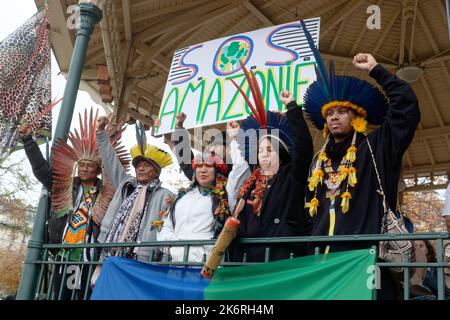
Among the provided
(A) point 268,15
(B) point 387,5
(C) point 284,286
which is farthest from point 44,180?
(B) point 387,5

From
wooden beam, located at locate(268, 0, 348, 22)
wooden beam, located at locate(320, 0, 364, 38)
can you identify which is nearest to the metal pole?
wooden beam, located at locate(268, 0, 348, 22)

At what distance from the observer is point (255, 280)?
8.61 ft

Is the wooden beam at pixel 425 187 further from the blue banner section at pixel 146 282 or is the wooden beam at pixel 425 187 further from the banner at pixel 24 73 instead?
the blue banner section at pixel 146 282

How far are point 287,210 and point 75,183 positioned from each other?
7.44ft

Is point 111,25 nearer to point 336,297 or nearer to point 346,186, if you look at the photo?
point 346,186

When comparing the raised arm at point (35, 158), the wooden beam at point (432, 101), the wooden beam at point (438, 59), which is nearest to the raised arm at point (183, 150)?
the raised arm at point (35, 158)

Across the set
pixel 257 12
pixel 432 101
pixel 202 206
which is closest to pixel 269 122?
pixel 202 206

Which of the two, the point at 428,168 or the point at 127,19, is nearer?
the point at 127,19

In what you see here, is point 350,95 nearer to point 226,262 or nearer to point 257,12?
point 226,262

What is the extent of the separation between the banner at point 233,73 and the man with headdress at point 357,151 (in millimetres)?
1508

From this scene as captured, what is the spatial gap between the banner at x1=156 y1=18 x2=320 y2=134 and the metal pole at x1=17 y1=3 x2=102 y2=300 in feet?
3.56

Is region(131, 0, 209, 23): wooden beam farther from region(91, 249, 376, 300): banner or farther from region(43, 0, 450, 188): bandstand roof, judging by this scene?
region(91, 249, 376, 300): banner

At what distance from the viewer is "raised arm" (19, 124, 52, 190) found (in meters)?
4.25
